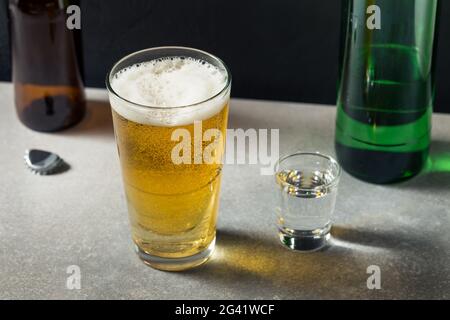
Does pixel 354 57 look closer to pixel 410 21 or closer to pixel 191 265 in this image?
pixel 410 21

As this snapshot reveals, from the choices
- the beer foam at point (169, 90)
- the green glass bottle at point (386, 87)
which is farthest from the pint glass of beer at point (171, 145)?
the green glass bottle at point (386, 87)

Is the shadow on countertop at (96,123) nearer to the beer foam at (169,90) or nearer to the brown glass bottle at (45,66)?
the brown glass bottle at (45,66)

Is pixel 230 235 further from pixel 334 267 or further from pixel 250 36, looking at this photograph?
pixel 250 36

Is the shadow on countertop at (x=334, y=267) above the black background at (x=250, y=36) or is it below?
below

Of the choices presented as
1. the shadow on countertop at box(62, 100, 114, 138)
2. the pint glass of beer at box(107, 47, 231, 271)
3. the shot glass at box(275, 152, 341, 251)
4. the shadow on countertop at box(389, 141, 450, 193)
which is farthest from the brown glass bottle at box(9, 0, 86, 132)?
the shadow on countertop at box(389, 141, 450, 193)

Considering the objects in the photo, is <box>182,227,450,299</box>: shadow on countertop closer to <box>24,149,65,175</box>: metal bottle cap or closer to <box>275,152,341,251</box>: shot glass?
<box>275,152,341,251</box>: shot glass

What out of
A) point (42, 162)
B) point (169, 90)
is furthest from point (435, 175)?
point (42, 162)
